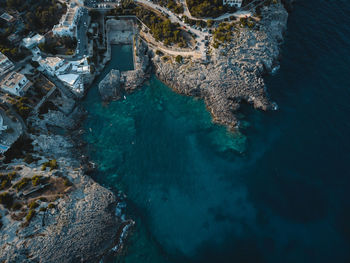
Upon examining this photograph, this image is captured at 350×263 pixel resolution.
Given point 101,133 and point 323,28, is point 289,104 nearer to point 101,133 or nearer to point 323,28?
point 323,28

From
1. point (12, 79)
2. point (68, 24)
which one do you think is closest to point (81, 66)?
point (68, 24)

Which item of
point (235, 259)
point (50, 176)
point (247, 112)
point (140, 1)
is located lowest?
point (235, 259)

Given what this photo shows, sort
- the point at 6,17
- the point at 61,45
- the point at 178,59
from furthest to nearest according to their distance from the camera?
the point at 6,17
the point at 61,45
the point at 178,59

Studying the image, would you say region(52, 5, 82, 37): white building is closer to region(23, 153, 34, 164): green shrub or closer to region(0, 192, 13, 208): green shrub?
region(23, 153, 34, 164): green shrub

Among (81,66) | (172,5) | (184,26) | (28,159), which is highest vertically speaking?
(172,5)

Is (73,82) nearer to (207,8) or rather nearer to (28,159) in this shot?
(28,159)

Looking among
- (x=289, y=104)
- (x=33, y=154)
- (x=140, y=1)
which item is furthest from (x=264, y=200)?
(x=140, y=1)

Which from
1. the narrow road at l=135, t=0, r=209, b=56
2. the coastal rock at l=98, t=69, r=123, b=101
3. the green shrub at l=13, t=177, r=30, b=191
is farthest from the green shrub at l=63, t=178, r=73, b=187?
the narrow road at l=135, t=0, r=209, b=56
